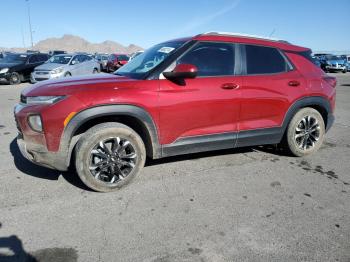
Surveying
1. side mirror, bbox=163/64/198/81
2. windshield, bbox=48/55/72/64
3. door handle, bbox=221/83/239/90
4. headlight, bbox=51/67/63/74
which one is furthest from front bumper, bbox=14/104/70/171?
windshield, bbox=48/55/72/64

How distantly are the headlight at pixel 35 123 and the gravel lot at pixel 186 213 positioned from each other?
78cm

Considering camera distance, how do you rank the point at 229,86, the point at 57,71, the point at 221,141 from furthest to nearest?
the point at 57,71
the point at 221,141
the point at 229,86

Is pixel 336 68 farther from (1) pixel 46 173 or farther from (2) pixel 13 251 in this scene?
(2) pixel 13 251

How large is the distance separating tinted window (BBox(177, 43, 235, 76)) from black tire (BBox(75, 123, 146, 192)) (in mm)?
1150

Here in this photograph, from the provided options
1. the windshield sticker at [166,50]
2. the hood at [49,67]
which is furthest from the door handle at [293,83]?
the hood at [49,67]

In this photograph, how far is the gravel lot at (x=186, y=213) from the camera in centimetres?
258

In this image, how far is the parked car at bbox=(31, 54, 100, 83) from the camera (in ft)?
47.4

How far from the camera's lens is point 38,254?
2510 mm

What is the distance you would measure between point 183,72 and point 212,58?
0.70m

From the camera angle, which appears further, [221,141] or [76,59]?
[76,59]

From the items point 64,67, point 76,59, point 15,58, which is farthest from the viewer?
point 15,58

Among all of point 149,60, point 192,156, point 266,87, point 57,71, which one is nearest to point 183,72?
point 149,60

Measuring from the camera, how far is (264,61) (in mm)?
4324

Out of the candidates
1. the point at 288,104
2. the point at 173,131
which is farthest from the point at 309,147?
the point at 173,131
